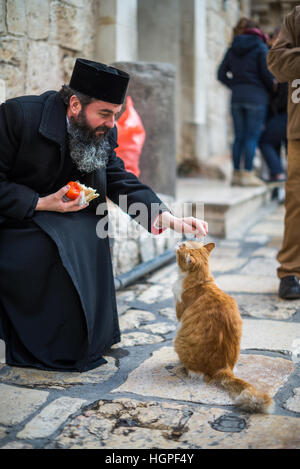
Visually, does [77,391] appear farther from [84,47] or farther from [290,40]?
[84,47]

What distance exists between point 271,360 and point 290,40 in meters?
2.03

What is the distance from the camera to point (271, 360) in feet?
9.33

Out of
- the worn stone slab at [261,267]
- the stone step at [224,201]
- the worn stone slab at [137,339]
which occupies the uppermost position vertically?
the stone step at [224,201]

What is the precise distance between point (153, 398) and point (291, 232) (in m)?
1.76

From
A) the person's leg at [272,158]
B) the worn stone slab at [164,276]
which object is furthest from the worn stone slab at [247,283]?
the person's leg at [272,158]

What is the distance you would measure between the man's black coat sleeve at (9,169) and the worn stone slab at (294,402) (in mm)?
1424

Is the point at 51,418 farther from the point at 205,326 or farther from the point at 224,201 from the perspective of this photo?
the point at 224,201

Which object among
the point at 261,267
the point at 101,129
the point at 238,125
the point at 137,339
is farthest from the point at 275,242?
the point at 101,129

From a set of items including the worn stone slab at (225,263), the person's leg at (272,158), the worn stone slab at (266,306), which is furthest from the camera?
the person's leg at (272,158)

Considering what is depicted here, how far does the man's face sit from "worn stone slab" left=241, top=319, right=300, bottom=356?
4.51ft

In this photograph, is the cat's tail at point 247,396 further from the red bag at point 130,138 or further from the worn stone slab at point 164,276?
the red bag at point 130,138

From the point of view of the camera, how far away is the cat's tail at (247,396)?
222 cm

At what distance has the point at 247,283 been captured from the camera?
425 cm

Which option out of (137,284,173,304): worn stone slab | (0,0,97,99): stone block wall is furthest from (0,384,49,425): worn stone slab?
(0,0,97,99): stone block wall
